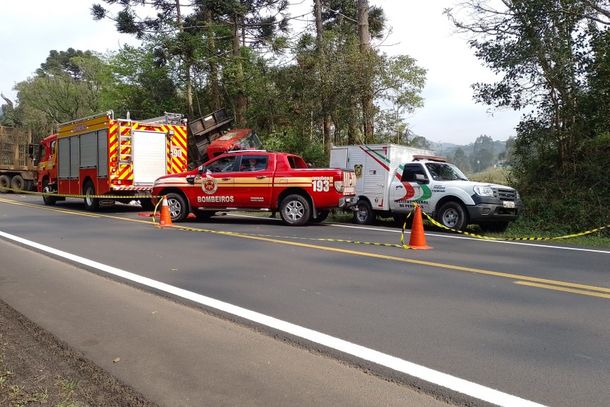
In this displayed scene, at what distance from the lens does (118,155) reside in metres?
17.1

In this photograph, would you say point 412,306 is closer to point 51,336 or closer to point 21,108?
point 51,336

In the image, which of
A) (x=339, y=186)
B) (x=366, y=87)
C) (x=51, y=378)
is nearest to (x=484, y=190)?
(x=339, y=186)

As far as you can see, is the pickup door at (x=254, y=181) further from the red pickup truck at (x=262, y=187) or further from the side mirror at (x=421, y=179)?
the side mirror at (x=421, y=179)

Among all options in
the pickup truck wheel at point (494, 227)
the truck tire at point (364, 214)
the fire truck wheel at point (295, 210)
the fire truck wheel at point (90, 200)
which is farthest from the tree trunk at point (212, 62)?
the pickup truck wheel at point (494, 227)

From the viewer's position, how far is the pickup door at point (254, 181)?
43.6ft

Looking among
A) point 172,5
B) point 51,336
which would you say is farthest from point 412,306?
point 172,5

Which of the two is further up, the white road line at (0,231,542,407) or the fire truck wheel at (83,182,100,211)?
the fire truck wheel at (83,182,100,211)

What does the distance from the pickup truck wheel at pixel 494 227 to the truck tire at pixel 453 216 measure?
3.45 ft

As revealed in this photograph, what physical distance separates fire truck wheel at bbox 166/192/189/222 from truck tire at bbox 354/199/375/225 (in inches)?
193

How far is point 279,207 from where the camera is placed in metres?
13.3

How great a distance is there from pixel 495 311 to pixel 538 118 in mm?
13026

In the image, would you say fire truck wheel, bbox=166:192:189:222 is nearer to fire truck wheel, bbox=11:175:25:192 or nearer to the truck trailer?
the truck trailer

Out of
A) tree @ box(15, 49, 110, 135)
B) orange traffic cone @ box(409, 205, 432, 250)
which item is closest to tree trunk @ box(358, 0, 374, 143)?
orange traffic cone @ box(409, 205, 432, 250)

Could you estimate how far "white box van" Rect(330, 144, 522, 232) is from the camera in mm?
12188
